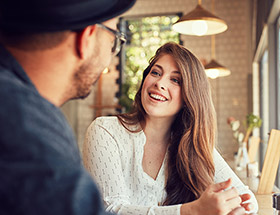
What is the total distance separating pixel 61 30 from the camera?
25.2 inches

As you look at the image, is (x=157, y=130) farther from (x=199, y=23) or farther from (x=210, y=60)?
(x=210, y=60)

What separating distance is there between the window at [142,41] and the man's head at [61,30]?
27.9 ft

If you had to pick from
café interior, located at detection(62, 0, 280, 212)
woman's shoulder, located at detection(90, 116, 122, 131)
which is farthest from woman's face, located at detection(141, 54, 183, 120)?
café interior, located at detection(62, 0, 280, 212)

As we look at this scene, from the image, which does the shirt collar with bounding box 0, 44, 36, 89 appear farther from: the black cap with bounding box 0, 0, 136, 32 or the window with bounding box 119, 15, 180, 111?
the window with bounding box 119, 15, 180, 111

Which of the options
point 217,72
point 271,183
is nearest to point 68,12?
point 271,183

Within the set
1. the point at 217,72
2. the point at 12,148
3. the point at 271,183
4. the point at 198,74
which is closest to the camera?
the point at 12,148

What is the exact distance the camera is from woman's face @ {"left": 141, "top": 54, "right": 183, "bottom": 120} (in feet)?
5.78

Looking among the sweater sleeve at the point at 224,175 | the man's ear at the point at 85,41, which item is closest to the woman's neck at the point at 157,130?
the sweater sleeve at the point at 224,175

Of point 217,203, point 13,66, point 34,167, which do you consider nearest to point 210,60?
point 217,203

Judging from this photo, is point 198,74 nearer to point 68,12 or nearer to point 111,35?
point 111,35

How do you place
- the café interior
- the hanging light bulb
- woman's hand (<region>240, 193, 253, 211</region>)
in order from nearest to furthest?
woman's hand (<region>240, 193, 253, 211</region>), the hanging light bulb, the café interior

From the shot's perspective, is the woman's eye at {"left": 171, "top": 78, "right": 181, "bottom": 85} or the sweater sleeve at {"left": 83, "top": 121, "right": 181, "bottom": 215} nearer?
the sweater sleeve at {"left": 83, "top": 121, "right": 181, "bottom": 215}

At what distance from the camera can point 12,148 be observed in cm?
49

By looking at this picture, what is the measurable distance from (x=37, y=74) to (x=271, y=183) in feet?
6.44
